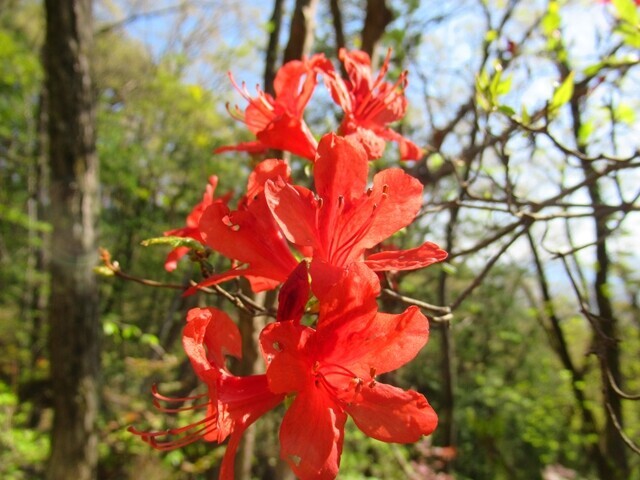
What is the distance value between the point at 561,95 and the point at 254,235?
2.98 feet

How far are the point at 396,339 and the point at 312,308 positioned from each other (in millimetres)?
137

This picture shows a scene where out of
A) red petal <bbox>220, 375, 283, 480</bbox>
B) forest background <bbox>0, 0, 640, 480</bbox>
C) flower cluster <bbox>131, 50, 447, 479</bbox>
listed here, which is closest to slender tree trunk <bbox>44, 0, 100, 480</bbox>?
forest background <bbox>0, 0, 640, 480</bbox>

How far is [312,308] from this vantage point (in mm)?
723

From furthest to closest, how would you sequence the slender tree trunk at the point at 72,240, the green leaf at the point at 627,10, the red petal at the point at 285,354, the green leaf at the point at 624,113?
the slender tree trunk at the point at 72,240, the green leaf at the point at 624,113, the green leaf at the point at 627,10, the red petal at the point at 285,354

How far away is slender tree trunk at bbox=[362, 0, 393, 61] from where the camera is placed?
6.16 ft

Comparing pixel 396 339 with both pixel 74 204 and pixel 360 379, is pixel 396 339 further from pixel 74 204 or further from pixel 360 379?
pixel 74 204

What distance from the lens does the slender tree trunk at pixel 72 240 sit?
3070mm

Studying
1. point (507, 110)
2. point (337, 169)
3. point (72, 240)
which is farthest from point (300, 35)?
point (72, 240)

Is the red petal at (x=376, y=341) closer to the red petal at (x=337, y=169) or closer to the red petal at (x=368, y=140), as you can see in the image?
the red petal at (x=337, y=169)

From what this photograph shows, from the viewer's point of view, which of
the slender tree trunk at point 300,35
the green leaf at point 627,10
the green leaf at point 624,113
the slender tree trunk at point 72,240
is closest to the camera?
the green leaf at point 627,10

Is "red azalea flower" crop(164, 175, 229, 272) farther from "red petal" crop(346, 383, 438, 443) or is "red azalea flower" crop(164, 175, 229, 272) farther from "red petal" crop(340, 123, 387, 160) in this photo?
"red petal" crop(346, 383, 438, 443)

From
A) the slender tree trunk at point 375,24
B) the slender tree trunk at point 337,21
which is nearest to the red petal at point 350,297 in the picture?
the slender tree trunk at point 375,24

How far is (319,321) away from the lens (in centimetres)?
61

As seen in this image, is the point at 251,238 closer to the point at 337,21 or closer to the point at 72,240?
the point at 337,21
